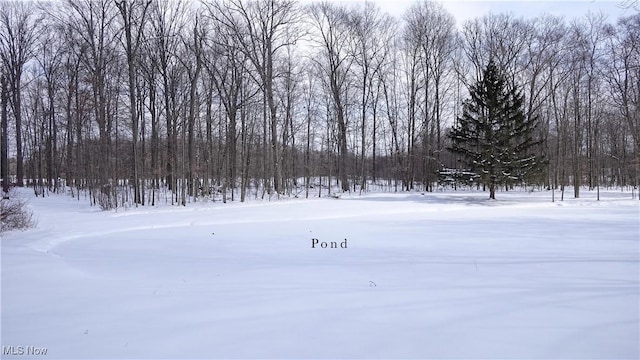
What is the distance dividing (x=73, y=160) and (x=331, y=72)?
2130cm

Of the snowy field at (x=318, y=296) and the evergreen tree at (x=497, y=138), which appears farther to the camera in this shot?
the evergreen tree at (x=497, y=138)

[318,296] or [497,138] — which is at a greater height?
[497,138]

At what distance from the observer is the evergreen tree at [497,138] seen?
22.7m

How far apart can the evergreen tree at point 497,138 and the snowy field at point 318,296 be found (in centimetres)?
1380

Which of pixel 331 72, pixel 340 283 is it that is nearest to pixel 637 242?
pixel 340 283

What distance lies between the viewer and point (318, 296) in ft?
15.8

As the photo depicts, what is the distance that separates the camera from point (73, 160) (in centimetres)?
3067

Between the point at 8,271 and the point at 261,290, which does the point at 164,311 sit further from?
the point at 8,271

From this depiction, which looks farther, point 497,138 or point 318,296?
point 497,138

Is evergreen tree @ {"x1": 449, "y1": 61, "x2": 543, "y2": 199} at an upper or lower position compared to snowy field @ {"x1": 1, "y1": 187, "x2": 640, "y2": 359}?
upper

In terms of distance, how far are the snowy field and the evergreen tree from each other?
1380 cm

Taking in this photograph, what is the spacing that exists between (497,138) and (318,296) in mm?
20947

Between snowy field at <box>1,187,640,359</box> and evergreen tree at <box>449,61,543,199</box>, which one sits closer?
snowy field at <box>1,187,640,359</box>

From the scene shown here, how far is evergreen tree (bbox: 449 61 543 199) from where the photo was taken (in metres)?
22.7
